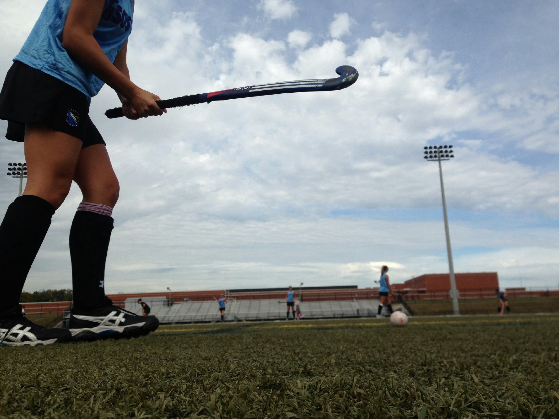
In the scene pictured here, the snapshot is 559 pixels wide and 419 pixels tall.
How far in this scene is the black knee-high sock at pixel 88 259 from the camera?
2.48m

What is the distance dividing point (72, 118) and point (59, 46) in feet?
1.44

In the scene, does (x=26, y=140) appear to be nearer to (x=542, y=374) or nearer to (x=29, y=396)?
(x=29, y=396)

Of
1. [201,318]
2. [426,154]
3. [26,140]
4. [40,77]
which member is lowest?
[201,318]

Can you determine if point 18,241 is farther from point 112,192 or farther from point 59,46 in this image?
point 59,46

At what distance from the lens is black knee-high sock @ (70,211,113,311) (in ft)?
8.14

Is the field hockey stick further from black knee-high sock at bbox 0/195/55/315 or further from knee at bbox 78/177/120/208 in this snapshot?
black knee-high sock at bbox 0/195/55/315

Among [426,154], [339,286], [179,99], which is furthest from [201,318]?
[179,99]

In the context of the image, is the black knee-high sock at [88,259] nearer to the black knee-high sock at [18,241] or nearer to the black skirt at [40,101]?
the black knee-high sock at [18,241]

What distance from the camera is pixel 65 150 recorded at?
219 cm

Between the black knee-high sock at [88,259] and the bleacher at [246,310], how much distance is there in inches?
951

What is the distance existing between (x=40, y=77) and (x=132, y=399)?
1.97 meters

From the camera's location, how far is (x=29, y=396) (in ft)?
3.04

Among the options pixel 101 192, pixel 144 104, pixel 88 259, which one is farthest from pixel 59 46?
pixel 88 259

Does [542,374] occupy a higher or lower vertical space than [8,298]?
lower
